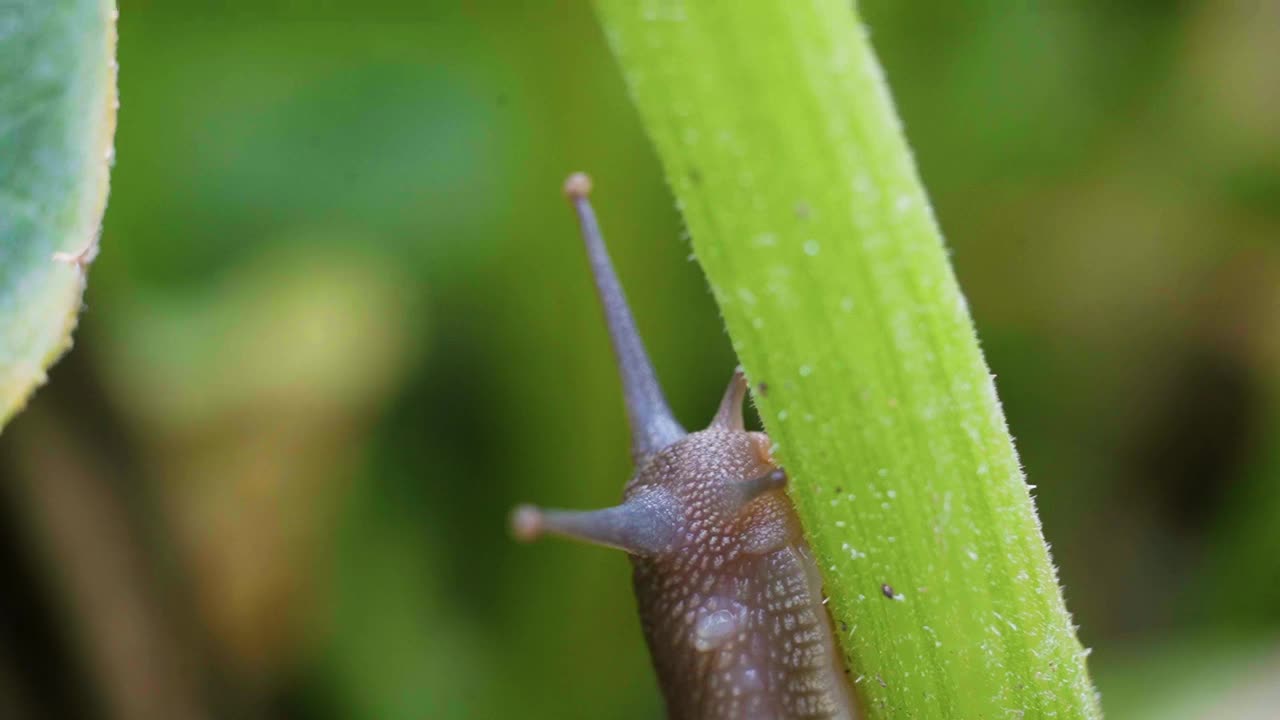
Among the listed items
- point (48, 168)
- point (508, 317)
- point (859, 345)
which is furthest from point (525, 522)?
point (508, 317)

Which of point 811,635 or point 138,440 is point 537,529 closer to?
point 811,635

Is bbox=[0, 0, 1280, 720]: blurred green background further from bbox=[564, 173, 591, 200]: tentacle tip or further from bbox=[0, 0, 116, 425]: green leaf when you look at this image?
bbox=[0, 0, 116, 425]: green leaf

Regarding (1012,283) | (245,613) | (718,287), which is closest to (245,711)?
(245,613)

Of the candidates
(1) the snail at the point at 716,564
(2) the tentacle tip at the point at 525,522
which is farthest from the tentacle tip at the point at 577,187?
(2) the tentacle tip at the point at 525,522

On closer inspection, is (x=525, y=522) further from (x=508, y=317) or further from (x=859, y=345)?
(x=508, y=317)

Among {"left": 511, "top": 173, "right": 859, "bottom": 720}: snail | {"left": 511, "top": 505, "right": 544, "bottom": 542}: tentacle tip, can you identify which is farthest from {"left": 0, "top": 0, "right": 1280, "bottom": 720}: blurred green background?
{"left": 511, "top": 505, "right": 544, "bottom": 542}: tentacle tip

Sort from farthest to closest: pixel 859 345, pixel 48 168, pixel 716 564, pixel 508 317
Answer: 1. pixel 508 317
2. pixel 716 564
3. pixel 48 168
4. pixel 859 345
